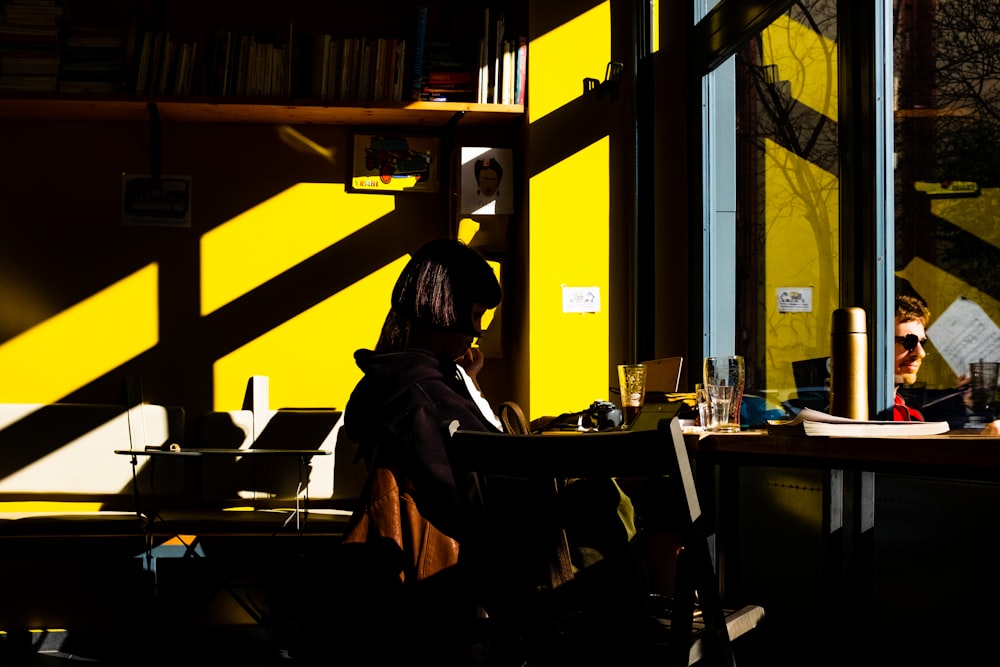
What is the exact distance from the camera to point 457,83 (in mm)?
4629

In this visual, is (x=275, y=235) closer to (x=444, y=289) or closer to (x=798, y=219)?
(x=798, y=219)

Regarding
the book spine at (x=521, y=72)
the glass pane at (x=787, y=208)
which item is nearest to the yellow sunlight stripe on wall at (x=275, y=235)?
the book spine at (x=521, y=72)

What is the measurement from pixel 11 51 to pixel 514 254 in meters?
2.40

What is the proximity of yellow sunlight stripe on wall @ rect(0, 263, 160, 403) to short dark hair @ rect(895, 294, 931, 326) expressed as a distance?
139 inches

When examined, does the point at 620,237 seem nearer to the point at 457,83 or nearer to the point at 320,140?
the point at 457,83

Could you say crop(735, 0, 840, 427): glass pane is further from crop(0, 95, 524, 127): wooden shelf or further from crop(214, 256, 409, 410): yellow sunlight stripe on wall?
crop(214, 256, 409, 410): yellow sunlight stripe on wall

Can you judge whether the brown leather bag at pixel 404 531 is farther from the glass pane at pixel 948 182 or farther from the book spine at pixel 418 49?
the book spine at pixel 418 49

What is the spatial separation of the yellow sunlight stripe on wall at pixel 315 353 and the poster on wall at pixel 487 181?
52 centimetres

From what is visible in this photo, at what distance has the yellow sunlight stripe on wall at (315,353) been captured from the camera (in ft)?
15.9

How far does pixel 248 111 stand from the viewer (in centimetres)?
461

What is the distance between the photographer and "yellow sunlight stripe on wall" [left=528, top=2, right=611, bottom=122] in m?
4.45

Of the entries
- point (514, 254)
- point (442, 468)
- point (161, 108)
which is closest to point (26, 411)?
point (161, 108)

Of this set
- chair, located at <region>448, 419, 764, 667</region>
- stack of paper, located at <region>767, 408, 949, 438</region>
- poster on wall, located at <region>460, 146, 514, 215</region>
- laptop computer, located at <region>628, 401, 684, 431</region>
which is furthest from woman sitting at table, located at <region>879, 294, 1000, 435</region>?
poster on wall, located at <region>460, 146, 514, 215</region>

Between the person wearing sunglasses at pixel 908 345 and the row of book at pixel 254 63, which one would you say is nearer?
the person wearing sunglasses at pixel 908 345
